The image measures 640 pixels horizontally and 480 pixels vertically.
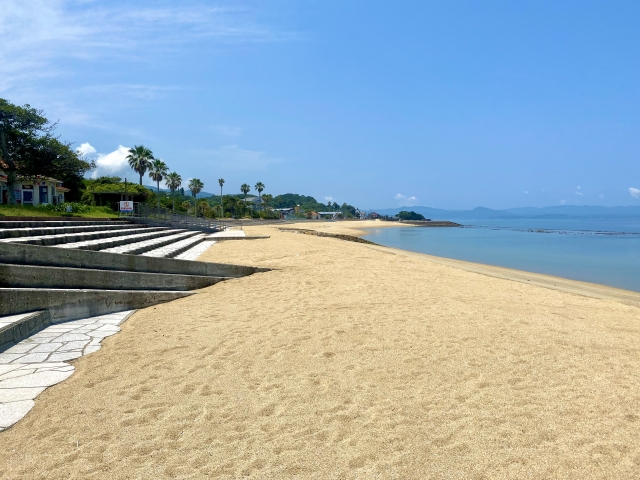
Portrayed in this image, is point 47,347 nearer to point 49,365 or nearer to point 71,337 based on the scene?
point 71,337

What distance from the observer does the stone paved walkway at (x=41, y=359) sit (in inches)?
142

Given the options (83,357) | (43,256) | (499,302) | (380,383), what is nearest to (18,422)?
(83,357)

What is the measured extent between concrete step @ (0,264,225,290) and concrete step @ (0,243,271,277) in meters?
0.41

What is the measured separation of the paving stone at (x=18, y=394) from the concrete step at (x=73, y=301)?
2102 millimetres

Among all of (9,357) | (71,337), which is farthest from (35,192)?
(9,357)

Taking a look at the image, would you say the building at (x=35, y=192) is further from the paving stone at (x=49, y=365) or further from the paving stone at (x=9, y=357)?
the paving stone at (x=49, y=365)

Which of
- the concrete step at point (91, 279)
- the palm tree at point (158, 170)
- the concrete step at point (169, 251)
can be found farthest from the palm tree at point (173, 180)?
the concrete step at point (91, 279)

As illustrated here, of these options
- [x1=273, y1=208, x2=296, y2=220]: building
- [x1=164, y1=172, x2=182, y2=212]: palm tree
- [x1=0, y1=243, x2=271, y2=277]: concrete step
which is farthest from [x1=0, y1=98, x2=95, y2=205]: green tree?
[x1=273, y1=208, x2=296, y2=220]: building

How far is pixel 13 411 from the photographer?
135 inches

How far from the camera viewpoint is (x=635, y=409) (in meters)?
3.65

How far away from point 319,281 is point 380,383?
5751 mm

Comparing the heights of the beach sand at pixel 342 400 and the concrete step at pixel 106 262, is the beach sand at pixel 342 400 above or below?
below

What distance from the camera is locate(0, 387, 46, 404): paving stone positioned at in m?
3.64

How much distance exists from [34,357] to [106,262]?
132 inches
